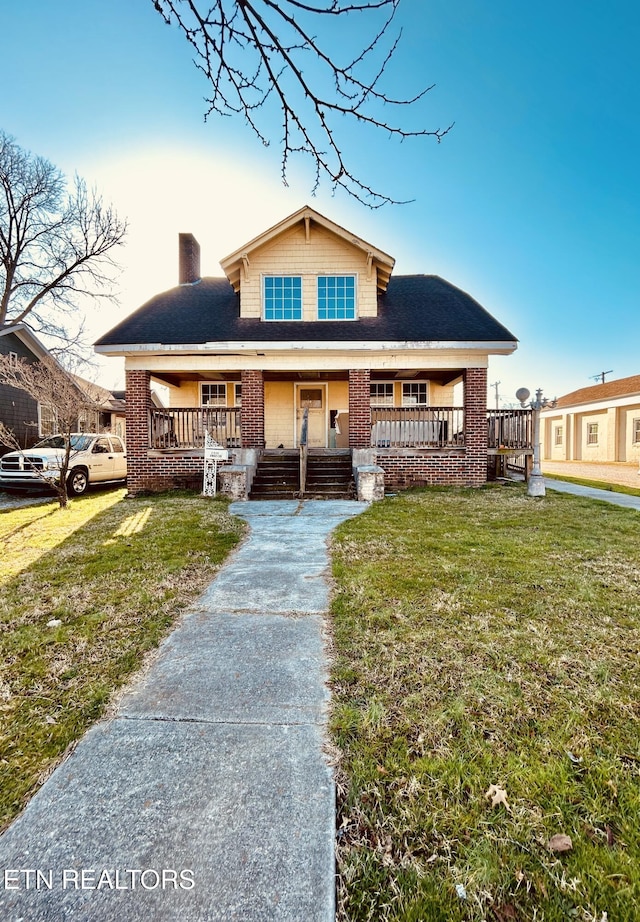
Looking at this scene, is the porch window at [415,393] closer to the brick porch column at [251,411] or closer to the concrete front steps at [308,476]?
the concrete front steps at [308,476]

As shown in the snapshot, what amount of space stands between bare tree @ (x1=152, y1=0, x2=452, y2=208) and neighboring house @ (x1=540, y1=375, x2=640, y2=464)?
23.4 m

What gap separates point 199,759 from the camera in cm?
180

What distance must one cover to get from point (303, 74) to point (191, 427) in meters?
9.34

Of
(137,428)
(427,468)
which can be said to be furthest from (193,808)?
(137,428)

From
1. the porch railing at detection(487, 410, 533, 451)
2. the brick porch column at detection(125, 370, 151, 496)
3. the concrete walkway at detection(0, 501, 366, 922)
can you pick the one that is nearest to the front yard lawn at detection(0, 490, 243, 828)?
the concrete walkway at detection(0, 501, 366, 922)

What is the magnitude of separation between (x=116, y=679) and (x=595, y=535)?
21.1ft

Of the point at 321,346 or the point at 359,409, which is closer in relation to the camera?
the point at 321,346

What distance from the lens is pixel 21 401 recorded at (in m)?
15.9

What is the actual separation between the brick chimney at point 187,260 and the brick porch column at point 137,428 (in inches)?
222

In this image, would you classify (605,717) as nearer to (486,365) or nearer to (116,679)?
(116,679)

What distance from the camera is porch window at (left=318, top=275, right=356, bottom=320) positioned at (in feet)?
37.8

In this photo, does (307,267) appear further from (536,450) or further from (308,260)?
(536,450)

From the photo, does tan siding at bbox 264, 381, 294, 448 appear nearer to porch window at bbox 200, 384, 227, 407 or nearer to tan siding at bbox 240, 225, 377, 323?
porch window at bbox 200, 384, 227, 407

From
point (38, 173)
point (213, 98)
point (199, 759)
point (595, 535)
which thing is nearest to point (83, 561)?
point (199, 759)
